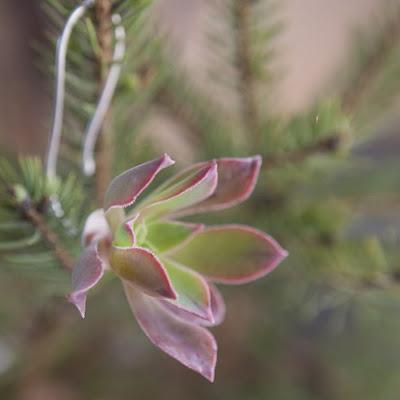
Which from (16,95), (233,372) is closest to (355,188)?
(233,372)

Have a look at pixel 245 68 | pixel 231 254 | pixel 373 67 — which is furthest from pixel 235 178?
pixel 373 67

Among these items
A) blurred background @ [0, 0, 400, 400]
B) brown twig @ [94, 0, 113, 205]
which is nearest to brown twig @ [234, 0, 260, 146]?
blurred background @ [0, 0, 400, 400]

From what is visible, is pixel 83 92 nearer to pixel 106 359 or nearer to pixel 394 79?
pixel 394 79

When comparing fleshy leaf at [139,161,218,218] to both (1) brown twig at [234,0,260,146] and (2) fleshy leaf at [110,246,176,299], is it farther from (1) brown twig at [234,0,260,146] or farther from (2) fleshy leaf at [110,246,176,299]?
(1) brown twig at [234,0,260,146]

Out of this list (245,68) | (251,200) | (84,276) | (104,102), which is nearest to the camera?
(84,276)

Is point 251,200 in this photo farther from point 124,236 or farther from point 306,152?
point 124,236

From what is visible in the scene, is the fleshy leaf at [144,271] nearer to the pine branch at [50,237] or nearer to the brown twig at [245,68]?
the pine branch at [50,237]
